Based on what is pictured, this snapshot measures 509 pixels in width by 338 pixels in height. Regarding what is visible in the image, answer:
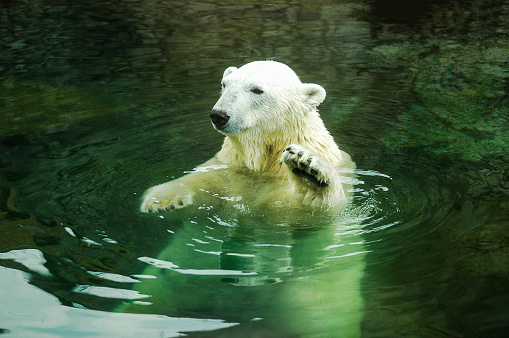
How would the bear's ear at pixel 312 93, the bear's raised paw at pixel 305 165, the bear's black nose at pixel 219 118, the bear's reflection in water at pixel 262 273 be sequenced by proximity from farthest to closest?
the bear's ear at pixel 312 93 < the bear's black nose at pixel 219 118 < the bear's raised paw at pixel 305 165 < the bear's reflection in water at pixel 262 273

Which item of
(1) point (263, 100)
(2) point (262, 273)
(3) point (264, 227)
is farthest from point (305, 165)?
(1) point (263, 100)

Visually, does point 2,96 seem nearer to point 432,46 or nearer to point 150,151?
point 150,151

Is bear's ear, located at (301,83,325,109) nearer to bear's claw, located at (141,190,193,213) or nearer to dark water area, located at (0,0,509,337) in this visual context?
dark water area, located at (0,0,509,337)

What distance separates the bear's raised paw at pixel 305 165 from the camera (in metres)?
3.25

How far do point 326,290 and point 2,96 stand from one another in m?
5.10

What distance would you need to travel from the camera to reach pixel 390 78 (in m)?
6.96

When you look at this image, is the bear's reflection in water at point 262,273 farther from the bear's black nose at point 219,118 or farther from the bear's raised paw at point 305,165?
the bear's black nose at point 219,118

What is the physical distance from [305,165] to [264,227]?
1.65ft

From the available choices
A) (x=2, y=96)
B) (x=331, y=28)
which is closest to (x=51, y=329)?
(x=2, y=96)

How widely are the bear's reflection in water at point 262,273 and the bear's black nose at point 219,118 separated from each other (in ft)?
1.84

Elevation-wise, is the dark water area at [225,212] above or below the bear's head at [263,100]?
below

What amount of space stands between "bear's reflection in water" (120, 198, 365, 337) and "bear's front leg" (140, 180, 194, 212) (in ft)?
0.50

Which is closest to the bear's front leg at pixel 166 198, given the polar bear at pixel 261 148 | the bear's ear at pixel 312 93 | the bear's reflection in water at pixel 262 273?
the polar bear at pixel 261 148

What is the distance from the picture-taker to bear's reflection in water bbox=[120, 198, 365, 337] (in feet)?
8.65
